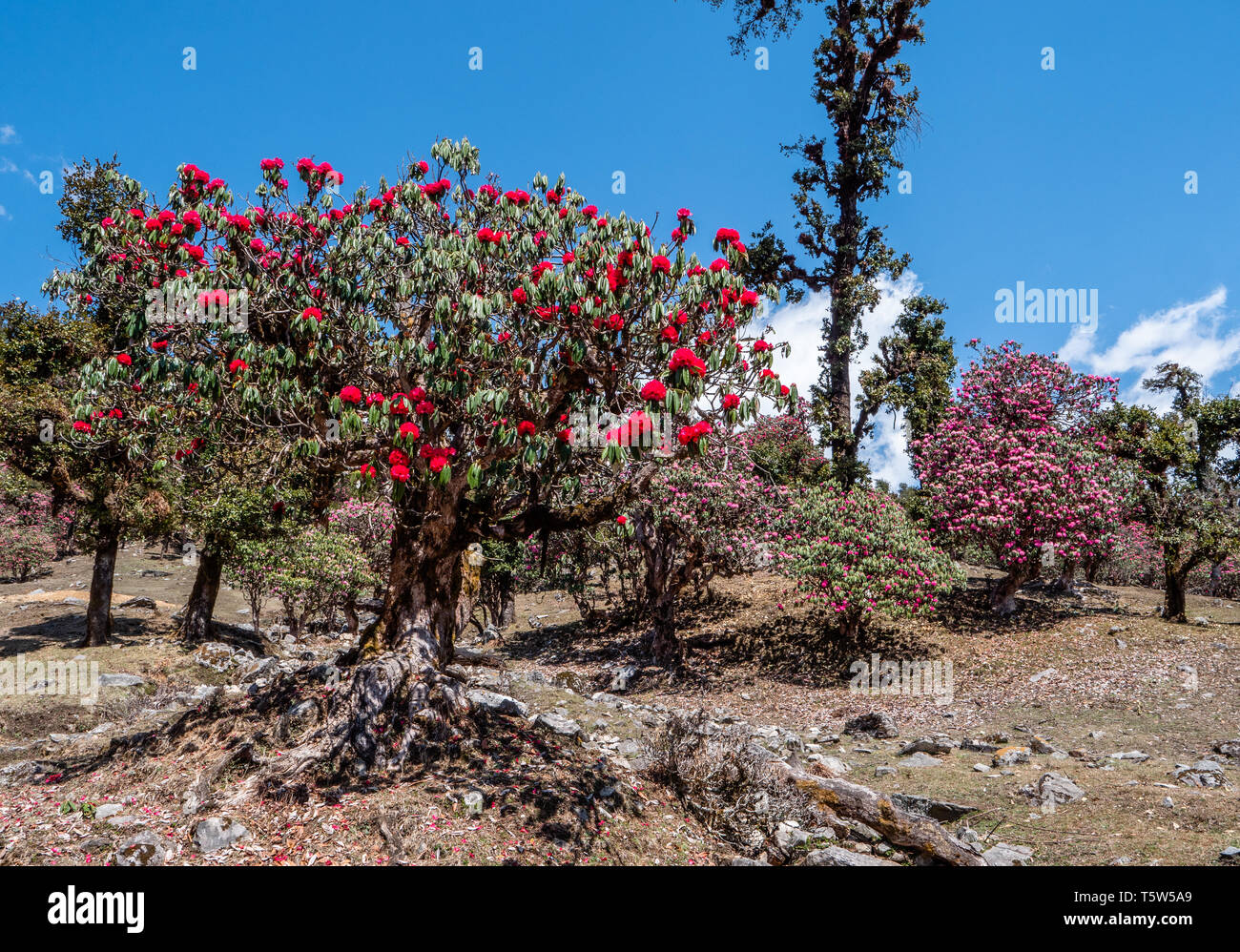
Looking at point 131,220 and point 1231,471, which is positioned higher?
point 131,220

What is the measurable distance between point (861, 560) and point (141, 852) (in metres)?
16.5

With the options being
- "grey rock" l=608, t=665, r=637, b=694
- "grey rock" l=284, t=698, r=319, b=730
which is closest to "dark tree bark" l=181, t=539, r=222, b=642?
"grey rock" l=608, t=665, r=637, b=694

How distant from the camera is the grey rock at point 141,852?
19.9 ft

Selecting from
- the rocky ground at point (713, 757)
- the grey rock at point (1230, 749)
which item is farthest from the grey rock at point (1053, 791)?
the grey rock at point (1230, 749)

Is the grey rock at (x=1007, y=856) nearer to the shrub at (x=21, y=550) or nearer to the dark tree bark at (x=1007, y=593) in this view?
the dark tree bark at (x=1007, y=593)

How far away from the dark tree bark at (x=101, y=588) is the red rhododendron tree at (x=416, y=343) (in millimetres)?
14598

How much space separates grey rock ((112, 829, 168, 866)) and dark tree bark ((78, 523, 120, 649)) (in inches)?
699

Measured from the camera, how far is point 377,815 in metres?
7.04

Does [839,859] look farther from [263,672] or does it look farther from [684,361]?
[263,672]

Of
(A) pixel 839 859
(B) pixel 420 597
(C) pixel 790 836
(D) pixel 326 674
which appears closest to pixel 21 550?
(D) pixel 326 674

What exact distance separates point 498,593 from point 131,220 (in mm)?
23453
